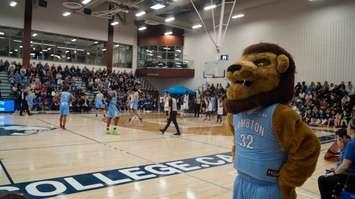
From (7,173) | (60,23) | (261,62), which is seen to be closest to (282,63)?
(261,62)

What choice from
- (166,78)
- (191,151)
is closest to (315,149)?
(191,151)

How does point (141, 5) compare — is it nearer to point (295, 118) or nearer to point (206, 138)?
point (206, 138)

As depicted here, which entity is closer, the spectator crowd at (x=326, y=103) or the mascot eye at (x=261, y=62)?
the mascot eye at (x=261, y=62)

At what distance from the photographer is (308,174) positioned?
2115mm

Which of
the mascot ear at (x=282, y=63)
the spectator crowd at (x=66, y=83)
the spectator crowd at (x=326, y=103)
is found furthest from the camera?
the spectator crowd at (x=66, y=83)

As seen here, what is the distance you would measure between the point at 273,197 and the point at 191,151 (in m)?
5.91

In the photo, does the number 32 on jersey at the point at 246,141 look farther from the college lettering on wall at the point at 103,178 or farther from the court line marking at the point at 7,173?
the court line marking at the point at 7,173

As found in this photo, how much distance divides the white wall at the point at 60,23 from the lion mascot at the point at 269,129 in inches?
974

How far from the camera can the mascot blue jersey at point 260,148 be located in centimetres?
220

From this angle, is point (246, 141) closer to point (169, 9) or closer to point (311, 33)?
point (311, 33)

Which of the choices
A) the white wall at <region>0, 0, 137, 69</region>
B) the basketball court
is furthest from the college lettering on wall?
the white wall at <region>0, 0, 137, 69</region>

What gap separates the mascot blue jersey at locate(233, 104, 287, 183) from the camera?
2195 mm

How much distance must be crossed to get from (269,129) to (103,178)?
3764 mm

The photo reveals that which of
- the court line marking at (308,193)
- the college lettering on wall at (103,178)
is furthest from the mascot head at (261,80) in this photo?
the college lettering on wall at (103,178)
